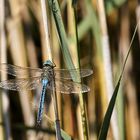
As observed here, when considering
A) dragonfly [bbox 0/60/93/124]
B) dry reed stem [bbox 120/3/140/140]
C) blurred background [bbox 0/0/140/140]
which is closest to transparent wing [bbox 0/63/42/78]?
dragonfly [bbox 0/60/93/124]

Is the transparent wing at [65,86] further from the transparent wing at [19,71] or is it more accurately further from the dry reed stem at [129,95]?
the dry reed stem at [129,95]

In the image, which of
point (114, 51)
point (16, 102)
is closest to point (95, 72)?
point (114, 51)

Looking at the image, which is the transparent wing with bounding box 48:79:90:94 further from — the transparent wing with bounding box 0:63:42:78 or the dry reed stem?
the dry reed stem

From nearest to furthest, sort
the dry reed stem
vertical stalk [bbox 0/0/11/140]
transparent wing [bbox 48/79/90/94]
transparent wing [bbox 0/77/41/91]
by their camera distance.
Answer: transparent wing [bbox 48/79/90/94] → transparent wing [bbox 0/77/41/91] → vertical stalk [bbox 0/0/11/140] → the dry reed stem

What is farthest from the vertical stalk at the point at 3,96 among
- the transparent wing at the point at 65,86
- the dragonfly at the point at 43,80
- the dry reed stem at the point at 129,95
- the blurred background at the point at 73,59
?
the dry reed stem at the point at 129,95

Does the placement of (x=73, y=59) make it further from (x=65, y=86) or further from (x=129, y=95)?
(x=129, y=95)

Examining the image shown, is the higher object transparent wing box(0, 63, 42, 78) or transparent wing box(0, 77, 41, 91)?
transparent wing box(0, 63, 42, 78)

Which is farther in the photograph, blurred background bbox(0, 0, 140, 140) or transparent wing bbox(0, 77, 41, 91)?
blurred background bbox(0, 0, 140, 140)

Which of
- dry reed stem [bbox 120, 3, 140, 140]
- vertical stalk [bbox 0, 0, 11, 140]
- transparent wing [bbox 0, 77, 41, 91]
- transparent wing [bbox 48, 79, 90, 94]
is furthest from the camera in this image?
dry reed stem [bbox 120, 3, 140, 140]
